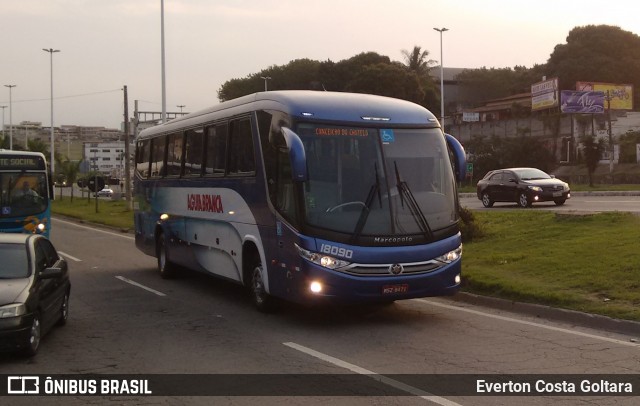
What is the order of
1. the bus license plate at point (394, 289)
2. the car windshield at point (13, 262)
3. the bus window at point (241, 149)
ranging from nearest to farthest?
the car windshield at point (13, 262), the bus license plate at point (394, 289), the bus window at point (241, 149)

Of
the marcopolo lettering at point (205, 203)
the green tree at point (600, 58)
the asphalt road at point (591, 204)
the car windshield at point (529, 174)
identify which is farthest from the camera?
the green tree at point (600, 58)

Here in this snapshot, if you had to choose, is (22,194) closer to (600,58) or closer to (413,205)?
(413,205)

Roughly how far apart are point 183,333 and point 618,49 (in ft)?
264

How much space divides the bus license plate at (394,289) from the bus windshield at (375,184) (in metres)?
0.60

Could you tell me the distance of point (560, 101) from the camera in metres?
68.2

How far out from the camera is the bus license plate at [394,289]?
32.2 feet

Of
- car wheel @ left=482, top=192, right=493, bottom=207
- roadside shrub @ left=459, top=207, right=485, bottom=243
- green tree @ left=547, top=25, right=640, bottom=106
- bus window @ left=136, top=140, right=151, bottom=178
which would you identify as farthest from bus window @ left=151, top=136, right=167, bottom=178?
green tree @ left=547, top=25, right=640, bottom=106

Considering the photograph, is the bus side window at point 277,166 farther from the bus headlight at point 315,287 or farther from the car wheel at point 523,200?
the car wheel at point 523,200

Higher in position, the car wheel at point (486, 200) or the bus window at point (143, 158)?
the bus window at point (143, 158)

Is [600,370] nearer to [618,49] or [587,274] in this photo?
[587,274]

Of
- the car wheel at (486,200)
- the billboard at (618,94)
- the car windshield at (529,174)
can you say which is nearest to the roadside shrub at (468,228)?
the car windshield at (529,174)

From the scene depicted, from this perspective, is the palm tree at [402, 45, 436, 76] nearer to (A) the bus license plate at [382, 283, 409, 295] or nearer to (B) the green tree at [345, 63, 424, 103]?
(B) the green tree at [345, 63, 424, 103]

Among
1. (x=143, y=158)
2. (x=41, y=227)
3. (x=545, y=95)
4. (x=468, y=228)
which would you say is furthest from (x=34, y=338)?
(x=545, y=95)

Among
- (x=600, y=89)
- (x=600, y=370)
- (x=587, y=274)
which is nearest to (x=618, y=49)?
(x=600, y=89)
